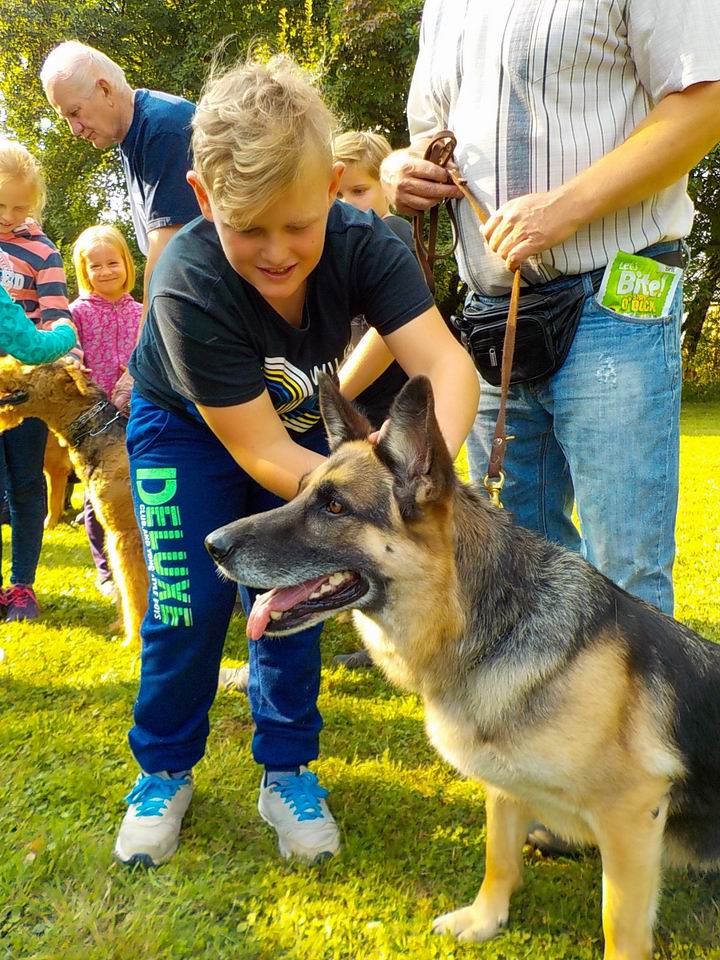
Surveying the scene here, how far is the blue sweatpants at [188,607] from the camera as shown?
2.75 metres

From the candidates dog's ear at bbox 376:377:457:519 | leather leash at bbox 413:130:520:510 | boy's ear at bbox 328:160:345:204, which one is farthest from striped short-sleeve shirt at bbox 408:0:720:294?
dog's ear at bbox 376:377:457:519

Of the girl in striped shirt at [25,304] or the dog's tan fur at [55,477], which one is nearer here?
the girl in striped shirt at [25,304]

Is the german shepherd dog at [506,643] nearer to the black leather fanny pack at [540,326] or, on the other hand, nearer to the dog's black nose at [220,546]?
the dog's black nose at [220,546]

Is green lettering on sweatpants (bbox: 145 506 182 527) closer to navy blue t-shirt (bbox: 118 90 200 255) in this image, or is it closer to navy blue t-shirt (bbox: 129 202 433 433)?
navy blue t-shirt (bbox: 129 202 433 433)

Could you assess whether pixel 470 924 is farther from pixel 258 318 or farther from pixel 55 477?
pixel 55 477

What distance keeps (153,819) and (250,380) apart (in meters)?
1.72

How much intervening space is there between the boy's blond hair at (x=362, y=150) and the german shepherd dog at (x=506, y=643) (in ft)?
9.66

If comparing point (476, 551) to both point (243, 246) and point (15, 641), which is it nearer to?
point (243, 246)

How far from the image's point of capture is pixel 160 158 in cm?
414

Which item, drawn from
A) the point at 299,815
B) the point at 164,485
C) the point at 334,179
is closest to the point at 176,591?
the point at 164,485

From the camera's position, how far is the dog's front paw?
2.53 m

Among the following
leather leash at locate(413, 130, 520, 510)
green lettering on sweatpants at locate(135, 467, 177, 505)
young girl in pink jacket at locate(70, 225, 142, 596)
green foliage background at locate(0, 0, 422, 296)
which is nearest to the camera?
leather leash at locate(413, 130, 520, 510)

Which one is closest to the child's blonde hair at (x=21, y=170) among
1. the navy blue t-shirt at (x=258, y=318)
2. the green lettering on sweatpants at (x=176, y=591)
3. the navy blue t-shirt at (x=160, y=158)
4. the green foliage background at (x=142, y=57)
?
the navy blue t-shirt at (x=160, y=158)

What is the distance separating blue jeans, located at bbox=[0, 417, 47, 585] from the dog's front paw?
4037mm
